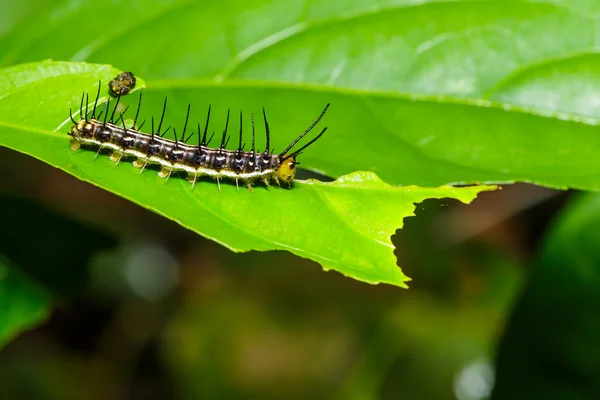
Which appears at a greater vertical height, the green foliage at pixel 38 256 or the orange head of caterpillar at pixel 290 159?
the orange head of caterpillar at pixel 290 159

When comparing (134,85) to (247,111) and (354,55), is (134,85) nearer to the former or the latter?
(247,111)

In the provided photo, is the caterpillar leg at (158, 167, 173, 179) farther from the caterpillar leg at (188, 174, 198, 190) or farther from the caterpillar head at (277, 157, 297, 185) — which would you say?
the caterpillar head at (277, 157, 297, 185)

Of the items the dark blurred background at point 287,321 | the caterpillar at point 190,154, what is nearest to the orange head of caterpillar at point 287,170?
the caterpillar at point 190,154

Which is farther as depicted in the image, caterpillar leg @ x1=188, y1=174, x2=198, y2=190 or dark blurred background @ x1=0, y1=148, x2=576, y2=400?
dark blurred background @ x1=0, y1=148, x2=576, y2=400

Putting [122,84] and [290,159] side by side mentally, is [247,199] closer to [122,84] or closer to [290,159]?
[290,159]

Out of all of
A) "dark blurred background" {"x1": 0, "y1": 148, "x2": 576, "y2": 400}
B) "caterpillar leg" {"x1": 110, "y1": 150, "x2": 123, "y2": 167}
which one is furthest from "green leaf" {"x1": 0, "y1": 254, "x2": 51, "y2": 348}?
"dark blurred background" {"x1": 0, "y1": 148, "x2": 576, "y2": 400}

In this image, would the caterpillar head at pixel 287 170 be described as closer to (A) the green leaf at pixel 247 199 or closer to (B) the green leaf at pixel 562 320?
(A) the green leaf at pixel 247 199
